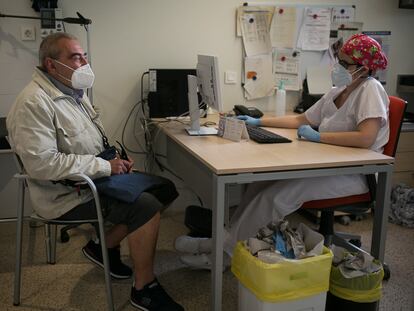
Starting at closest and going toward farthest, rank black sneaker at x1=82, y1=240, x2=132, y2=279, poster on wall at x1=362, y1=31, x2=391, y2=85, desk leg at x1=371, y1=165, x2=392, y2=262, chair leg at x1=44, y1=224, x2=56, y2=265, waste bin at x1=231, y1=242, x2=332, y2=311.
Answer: waste bin at x1=231, y1=242, x2=332, y2=311 → desk leg at x1=371, y1=165, x2=392, y2=262 → black sneaker at x1=82, y1=240, x2=132, y2=279 → chair leg at x1=44, y1=224, x2=56, y2=265 → poster on wall at x1=362, y1=31, x2=391, y2=85

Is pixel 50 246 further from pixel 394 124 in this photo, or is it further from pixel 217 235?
pixel 394 124

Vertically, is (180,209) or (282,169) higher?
(282,169)

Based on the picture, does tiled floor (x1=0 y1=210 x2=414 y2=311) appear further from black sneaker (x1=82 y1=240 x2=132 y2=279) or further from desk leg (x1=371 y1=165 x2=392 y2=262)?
desk leg (x1=371 y1=165 x2=392 y2=262)

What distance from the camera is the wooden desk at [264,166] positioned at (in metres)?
1.72

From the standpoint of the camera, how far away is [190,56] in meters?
3.07

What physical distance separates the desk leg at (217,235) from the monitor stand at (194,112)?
720mm

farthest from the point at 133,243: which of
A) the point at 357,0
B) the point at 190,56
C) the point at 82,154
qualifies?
the point at 357,0

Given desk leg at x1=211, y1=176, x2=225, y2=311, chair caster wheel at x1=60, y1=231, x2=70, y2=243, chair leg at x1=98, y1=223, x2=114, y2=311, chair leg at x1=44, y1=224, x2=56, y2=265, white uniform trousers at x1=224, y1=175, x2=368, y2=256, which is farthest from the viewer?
chair caster wheel at x1=60, y1=231, x2=70, y2=243

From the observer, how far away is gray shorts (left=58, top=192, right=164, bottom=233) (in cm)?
188

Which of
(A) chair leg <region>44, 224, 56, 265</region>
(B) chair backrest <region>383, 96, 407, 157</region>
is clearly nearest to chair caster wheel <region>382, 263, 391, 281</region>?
(B) chair backrest <region>383, 96, 407, 157</region>

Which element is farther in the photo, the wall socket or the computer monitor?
the wall socket

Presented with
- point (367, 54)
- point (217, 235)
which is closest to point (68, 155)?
point (217, 235)

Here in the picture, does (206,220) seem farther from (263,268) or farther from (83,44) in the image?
(83,44)

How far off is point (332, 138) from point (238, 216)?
Answer: 610mm
